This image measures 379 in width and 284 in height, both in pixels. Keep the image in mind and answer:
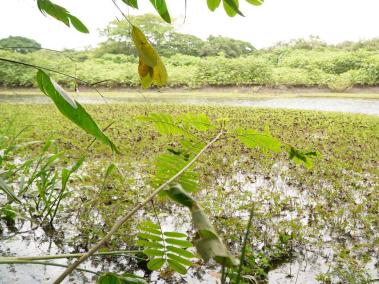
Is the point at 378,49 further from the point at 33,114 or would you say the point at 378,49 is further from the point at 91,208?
the point at 91,208

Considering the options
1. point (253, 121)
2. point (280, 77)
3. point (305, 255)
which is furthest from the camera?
point (280, 77)

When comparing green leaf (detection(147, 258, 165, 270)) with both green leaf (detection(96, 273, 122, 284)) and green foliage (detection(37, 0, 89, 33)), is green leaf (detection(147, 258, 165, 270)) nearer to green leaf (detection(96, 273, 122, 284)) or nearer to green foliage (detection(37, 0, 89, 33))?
green leaf (detection(96, 273, 122, 284))

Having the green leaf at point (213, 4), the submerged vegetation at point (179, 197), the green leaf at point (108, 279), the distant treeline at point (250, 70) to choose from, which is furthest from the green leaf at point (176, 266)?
the distant treeline at point (250, 70)

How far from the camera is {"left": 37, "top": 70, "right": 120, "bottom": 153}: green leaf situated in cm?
33

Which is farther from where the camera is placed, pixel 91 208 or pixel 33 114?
pixel 33 114

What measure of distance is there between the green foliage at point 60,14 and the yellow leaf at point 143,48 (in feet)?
0.36

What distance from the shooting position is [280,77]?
17625 mm

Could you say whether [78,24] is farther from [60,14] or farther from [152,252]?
[152,252]

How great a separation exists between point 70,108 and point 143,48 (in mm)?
98

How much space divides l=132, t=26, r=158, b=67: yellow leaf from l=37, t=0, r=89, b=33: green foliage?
109 millimetres

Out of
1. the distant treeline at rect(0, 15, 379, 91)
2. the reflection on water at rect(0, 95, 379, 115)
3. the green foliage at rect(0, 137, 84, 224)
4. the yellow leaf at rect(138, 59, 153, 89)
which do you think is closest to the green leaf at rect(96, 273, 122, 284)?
the yellow leaf at rect(138, 59, 153, 89)

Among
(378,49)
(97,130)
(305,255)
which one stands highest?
(378,49)

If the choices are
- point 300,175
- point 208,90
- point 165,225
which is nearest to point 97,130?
point 165,225

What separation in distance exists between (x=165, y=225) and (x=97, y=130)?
2271 mm
